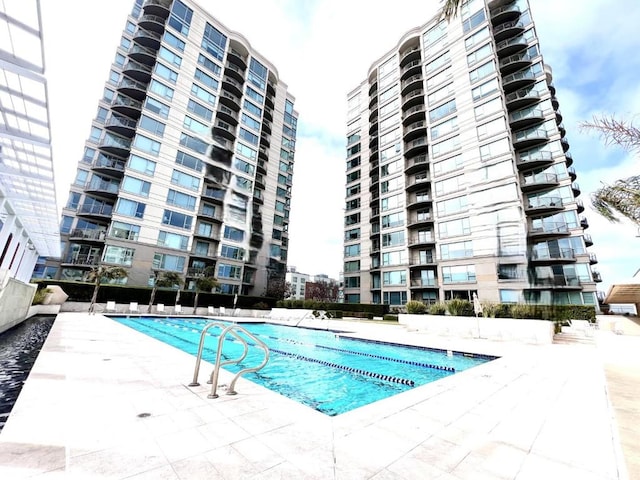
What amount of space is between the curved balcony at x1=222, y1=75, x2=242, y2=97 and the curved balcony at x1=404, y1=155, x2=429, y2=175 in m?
25.7

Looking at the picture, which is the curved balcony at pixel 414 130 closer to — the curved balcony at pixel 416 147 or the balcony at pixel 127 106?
the curved balcony at pixel 416 147

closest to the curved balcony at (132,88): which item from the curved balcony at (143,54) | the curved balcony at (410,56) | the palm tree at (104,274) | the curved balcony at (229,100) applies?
the curved balcony at (143,54)

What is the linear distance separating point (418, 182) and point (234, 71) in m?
29.8

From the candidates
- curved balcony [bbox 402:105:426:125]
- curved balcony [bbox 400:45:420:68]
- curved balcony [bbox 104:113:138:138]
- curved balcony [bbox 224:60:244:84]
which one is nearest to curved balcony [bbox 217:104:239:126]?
curved balcony [bbox 224:60:244:84]

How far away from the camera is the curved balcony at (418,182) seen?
33744 millimetres

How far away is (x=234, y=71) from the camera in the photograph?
128 feet

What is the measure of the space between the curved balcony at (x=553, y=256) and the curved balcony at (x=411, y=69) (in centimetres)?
2761

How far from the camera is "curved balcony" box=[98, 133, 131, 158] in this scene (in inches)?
1161

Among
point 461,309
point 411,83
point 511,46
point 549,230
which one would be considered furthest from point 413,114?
point 461,309

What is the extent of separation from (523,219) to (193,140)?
1474 inches

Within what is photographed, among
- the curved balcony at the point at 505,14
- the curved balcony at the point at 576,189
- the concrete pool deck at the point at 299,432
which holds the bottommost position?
Result: the concrete pool deck at the point at 299,432

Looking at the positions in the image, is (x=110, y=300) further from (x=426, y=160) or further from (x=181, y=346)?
(x=426, y=160)

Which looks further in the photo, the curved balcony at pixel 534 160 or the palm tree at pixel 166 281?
the curved balcony at pixel 534 160

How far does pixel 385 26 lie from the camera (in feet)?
23.8
